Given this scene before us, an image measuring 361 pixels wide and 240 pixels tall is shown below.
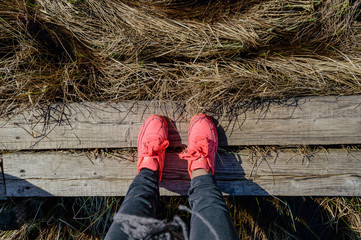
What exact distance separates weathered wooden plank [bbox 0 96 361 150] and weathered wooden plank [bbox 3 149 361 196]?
0.13 m

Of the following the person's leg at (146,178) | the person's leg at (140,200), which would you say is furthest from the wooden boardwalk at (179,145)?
the person's leg at (140,200)

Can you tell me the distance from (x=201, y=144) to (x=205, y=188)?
13.6 inches

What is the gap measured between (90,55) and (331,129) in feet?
7.22

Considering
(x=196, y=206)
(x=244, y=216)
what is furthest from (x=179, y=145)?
(x=244, y=216)

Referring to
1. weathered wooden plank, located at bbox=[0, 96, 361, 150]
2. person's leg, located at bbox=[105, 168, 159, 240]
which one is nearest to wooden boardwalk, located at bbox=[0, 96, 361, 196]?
weathered wooden plank, located at bbox=[0, 96, 361, 150]

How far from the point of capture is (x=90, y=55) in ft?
6.06

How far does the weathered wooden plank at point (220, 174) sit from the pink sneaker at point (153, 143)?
0.18 meters

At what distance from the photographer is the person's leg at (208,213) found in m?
1.17

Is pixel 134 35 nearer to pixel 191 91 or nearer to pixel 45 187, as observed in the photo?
pixel 191 91

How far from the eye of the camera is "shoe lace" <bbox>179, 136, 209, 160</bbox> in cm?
161

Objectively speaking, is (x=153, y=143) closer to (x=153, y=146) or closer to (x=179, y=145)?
(x=153, y=146)

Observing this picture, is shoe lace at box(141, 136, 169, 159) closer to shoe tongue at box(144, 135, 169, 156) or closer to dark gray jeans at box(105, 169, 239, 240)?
shoe tongue at box(144, 135, 169, 156)

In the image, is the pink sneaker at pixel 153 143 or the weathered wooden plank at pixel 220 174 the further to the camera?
the weathered wooden plank at pixel 220 174

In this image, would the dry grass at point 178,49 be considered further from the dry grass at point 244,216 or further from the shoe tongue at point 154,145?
the dry grass at point 244,216
